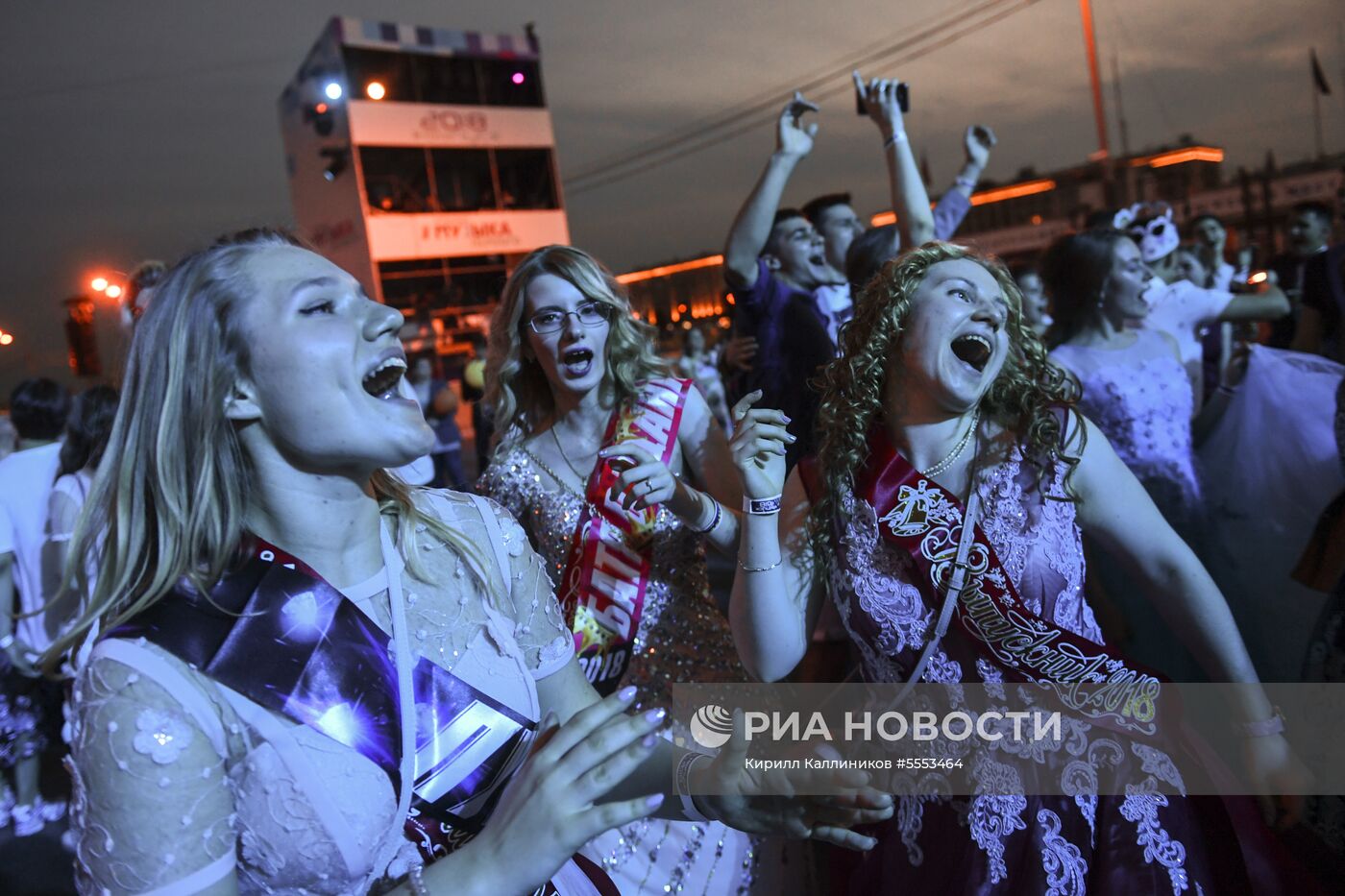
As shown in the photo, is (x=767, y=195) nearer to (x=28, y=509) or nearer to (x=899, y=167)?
(x=899, y=167)

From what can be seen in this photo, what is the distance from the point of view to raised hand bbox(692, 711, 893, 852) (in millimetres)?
1126

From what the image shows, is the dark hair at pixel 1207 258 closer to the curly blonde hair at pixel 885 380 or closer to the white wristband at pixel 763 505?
the curly blonde hair at pixel 885 380

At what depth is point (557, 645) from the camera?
4.99 ft

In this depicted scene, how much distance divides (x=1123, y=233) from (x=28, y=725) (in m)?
5.09

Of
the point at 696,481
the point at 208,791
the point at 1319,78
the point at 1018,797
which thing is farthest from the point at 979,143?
the point at 1319,78

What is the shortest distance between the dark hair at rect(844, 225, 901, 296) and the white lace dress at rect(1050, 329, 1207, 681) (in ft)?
2.68

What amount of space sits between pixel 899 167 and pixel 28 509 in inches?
149

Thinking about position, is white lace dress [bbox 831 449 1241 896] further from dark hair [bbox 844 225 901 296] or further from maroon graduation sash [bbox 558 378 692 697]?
dark hair [bbox 844 225 901 296]

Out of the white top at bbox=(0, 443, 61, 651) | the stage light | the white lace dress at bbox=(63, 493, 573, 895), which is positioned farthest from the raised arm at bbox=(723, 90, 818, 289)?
the stage light

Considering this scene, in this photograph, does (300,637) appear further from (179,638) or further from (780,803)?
(780,803)

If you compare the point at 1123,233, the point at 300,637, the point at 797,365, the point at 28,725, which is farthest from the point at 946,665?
the point at 28,725

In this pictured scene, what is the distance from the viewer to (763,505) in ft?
5.82

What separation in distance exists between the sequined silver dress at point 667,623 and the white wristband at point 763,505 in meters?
0.59

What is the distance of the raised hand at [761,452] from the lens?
1.75 m
